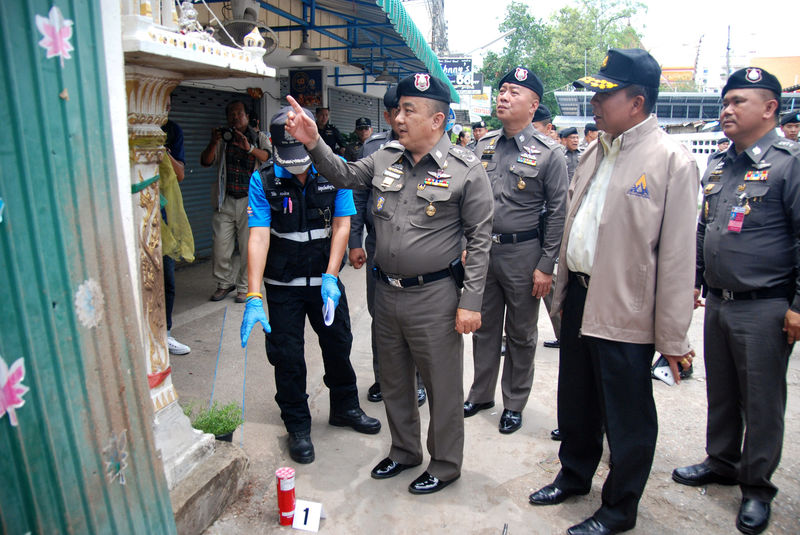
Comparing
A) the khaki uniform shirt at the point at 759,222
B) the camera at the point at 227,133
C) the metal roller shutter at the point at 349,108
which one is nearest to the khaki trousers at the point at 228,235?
the camera at the point at 227,133

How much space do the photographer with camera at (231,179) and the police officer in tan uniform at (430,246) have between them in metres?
3.18

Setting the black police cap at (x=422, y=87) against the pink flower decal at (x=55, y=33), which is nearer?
the pink flower decal at (x=55, y=33)

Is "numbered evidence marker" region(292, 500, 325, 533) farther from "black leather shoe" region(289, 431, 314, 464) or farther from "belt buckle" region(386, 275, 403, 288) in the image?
"belt buckle" region(386, 275, 403, 288)

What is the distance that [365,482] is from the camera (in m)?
3.21

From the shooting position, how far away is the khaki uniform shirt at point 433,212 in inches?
114

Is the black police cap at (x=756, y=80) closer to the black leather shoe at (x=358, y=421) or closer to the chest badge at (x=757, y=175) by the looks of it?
the chest badge at (x=757, y=175)

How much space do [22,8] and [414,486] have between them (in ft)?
8.72

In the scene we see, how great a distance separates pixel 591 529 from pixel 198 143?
6832mm

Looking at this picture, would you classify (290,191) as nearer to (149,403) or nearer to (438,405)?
(438,405)

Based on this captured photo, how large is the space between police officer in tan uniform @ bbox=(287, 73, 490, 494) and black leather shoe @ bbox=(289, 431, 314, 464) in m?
0.65

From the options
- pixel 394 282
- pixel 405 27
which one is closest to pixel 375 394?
pixel 394 282

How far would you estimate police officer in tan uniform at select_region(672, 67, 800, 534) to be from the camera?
9.29 ft

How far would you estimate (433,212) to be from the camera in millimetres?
2898

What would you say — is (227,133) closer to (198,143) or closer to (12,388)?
(198,143)
